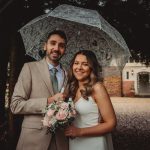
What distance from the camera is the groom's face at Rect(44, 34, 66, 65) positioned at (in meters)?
4.77

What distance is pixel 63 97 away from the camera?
450 centimetres

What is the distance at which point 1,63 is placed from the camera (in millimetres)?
7586

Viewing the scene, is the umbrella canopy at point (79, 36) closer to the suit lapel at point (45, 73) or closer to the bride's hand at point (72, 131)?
the suit lapel at point (45, 73)

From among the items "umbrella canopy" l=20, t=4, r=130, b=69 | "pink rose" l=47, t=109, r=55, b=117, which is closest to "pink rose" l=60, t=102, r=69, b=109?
"pink rose" l=47, t=109, r=55, b=117

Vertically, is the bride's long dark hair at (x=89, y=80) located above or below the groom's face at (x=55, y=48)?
below

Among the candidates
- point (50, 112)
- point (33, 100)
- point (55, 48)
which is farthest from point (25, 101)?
point (55, 48)

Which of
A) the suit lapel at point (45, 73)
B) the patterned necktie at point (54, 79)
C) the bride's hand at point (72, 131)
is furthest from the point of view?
the patterned necktie at point (54, 79)

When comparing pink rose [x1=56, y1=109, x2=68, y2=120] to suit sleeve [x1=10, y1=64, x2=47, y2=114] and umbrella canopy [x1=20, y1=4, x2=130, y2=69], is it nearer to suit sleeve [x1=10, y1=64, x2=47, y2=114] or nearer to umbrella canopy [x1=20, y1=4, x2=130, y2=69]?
suit sleeve [x1=10, y1=64, x2=47, y2=114]

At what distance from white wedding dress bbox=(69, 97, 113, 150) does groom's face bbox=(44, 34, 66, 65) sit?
53 centimetres

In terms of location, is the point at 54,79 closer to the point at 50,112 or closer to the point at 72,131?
the point at 50,112

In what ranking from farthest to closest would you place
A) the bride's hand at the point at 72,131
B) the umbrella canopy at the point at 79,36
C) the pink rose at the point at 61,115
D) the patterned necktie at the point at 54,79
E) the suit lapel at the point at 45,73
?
1. the umbrella canopy at the point at 79,36
2. the patterned necktie at the point at 54,79
3. the suit lapel at the point at 45,73
4. the bride's hand at the point at 72,131
5. the pink rose at the point at 61,115

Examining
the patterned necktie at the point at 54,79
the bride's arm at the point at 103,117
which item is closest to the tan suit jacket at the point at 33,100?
the patterned necktie at the point at 54,79

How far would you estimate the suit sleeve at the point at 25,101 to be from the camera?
4.50m

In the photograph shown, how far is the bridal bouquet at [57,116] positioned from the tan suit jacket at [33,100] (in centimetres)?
15
